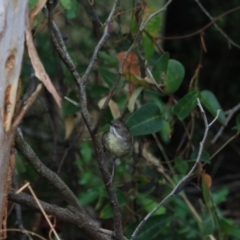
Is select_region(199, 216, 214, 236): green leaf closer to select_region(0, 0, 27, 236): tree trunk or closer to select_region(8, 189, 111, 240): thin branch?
select_region(8, 189, 111, 240): thin branch

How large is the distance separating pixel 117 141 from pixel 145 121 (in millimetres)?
263

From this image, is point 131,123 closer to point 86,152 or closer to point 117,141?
point 117,141

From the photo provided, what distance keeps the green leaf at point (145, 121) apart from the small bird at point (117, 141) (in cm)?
13

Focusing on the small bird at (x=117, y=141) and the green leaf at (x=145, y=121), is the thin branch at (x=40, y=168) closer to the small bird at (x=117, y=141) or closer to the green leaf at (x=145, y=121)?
the small bird at (x=117, y=141)

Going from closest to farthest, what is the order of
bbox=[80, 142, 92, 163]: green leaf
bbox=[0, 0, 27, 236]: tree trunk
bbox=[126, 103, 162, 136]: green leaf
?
bbox=[0, 0, 27, 236]: tree trunk < bbox=[126, 103, 162, 136]: green leaf < bbox=[80, 142, 92, 163]: green leaf

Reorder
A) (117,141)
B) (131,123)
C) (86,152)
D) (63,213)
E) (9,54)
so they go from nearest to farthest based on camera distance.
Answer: (9,54), (63,213), (117,141), (131,123), (86,152)

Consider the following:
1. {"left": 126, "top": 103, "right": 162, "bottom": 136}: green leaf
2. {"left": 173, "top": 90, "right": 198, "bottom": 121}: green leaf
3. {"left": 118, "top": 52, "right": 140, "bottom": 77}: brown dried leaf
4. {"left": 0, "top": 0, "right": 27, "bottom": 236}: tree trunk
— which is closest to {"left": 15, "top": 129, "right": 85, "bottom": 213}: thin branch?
{"left": 0, "top": 0, "right": 27, "bottom": 236}: tree trunk

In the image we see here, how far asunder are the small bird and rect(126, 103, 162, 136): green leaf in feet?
0.44

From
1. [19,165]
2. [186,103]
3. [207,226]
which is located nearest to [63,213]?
[186,103]

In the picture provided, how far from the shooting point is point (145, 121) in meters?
2.56

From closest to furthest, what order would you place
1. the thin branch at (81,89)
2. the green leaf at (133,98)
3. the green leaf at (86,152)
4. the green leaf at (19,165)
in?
the thin branch at (81,89) → the green leaf at (133,98) → the green leaf at (19,165) → the green leaf at (86,152)

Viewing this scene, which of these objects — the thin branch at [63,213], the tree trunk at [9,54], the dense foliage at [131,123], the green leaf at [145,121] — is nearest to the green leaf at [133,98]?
the dense foliage at [131,123]

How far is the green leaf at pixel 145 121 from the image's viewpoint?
8.34 feet

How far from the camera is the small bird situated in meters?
2.33
